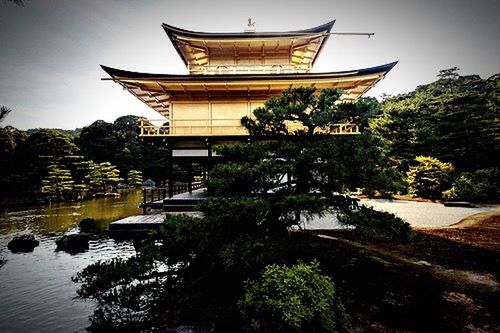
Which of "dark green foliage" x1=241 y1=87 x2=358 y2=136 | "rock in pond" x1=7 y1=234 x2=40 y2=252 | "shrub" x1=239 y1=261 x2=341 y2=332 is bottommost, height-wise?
"rock in pond" x1=7 y1=234 x2=40 y2=252

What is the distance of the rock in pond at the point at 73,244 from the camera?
10637 millimetres

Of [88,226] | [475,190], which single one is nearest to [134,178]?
[88,226]

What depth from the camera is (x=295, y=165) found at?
4945mm

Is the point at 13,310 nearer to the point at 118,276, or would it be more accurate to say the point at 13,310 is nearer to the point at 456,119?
the point at 118,276

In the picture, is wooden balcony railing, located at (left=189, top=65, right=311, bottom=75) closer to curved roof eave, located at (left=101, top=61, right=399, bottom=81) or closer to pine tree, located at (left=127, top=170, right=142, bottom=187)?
curved roof eave, located at (left=101, top=61, right=399, bottom=81)

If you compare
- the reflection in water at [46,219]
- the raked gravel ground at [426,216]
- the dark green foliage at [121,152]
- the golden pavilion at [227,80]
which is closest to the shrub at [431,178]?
the raked gravel ground at [426,216]

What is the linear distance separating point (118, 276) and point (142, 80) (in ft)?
39.3

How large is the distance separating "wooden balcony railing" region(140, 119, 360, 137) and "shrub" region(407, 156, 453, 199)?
950 centimetres

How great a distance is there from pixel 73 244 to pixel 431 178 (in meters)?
23.9

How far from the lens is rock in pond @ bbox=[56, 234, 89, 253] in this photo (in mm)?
10637

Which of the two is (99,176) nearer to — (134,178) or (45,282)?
(134,178)

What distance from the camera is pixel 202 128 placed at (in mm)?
14930

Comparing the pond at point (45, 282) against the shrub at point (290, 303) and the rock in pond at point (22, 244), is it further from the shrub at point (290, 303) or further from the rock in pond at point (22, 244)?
the shrub at point (290, 303)

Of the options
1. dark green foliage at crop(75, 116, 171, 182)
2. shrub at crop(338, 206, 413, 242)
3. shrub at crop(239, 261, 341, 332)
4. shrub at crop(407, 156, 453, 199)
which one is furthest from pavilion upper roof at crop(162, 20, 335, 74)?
dark green foliage at crop(75, 116, 171, 182)
